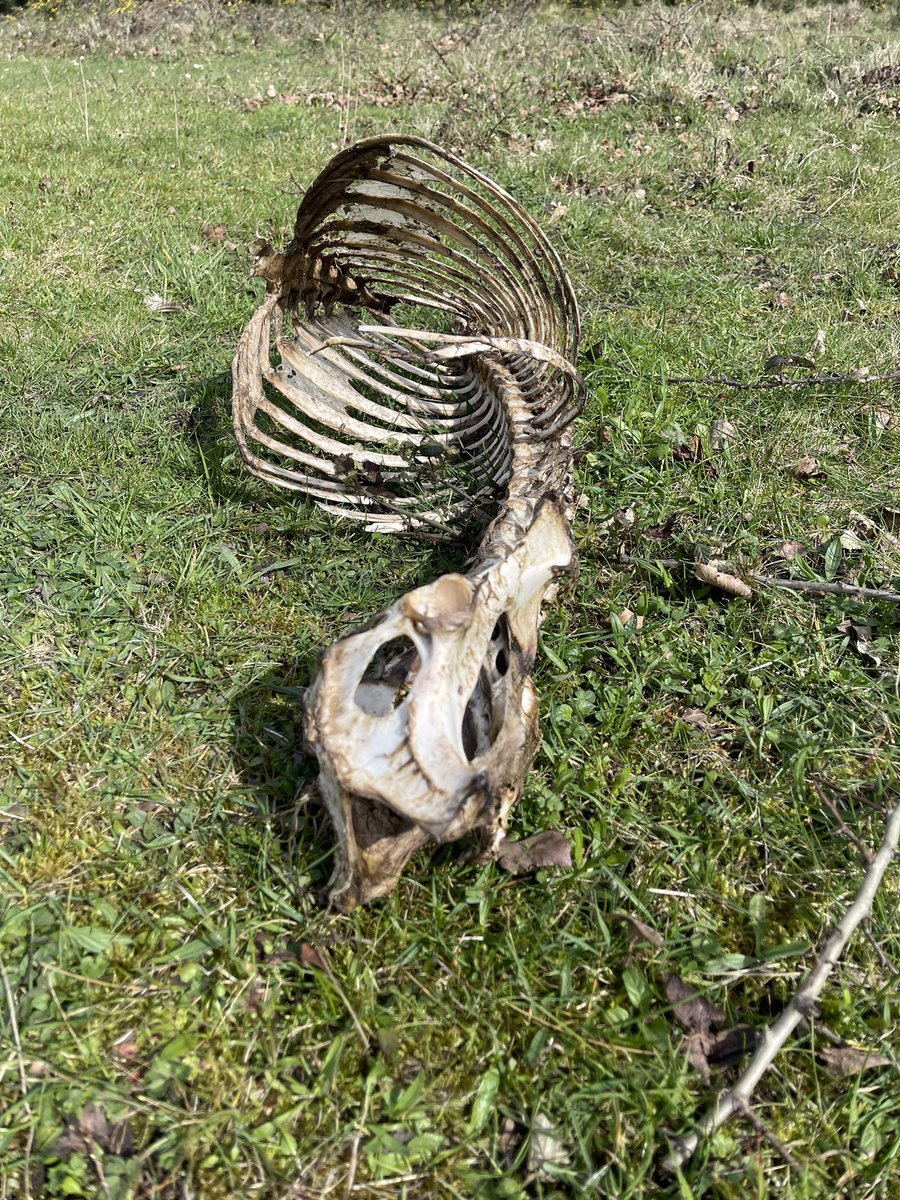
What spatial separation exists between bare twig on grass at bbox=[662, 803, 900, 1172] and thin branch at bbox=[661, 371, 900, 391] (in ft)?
7.86

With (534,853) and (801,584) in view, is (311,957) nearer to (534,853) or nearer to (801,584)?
(534,853)

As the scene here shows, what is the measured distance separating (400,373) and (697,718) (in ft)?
7.51

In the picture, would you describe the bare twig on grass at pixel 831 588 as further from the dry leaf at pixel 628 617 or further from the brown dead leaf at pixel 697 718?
the brown dead leaf at pixel 697 718

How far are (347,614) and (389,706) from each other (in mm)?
893

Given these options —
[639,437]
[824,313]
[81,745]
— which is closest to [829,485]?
[639,437]

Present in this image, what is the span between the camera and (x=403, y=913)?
6.34ft

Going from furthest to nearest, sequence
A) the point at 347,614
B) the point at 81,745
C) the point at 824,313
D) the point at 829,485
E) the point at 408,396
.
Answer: the point at 824,313
the point at 408,396
the point at 829,485
the point at 347,614
the point at 81,745

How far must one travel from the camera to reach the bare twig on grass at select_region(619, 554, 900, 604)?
2697 mm

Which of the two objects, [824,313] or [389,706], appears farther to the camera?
[824,313]

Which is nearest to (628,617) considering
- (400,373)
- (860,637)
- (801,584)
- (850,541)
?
(801,584)

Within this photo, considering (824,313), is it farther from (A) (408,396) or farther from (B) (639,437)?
(A) (408,396)

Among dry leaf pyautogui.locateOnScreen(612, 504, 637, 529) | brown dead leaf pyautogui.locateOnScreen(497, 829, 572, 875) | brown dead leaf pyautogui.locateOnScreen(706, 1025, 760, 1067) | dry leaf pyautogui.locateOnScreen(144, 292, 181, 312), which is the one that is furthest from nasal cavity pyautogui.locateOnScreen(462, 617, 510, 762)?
dry leaf pyautogui.locateOnScreen(144, 292, 181, 312)

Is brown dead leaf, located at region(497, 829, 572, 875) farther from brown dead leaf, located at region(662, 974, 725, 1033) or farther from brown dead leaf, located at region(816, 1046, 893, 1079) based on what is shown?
brown dead leaf, located at region(816, 1046, 893, 1079)

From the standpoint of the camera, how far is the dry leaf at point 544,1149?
1.58 metres
